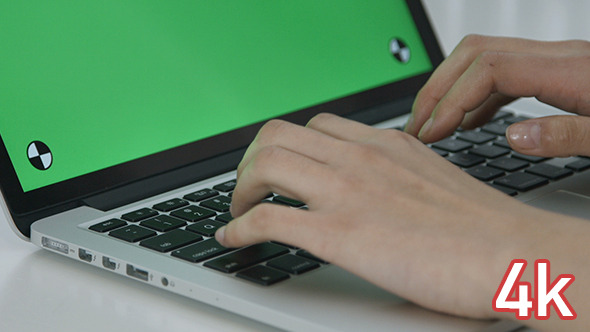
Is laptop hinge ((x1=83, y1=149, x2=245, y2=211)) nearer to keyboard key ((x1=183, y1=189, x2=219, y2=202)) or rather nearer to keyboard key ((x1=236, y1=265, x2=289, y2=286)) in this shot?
keyboard key ((x1=183, y1=189, x2=219, y2=202))

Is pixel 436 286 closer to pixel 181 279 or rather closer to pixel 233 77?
pixel 181 279

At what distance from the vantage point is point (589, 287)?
56 centimetres

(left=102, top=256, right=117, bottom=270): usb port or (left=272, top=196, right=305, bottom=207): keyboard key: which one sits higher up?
(left=272, top=196, right=305, bottom=207): keyboard key

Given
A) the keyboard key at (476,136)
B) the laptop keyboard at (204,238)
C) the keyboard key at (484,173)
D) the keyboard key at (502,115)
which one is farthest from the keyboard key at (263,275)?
the keyboard key at (502,115)

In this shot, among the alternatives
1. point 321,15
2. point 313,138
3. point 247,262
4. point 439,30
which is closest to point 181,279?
point 247,262

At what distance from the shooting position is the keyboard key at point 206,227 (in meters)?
0.73

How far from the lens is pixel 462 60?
959 millimetres

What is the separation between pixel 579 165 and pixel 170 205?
466 millimetres

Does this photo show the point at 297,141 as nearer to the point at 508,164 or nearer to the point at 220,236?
the point at 220,236

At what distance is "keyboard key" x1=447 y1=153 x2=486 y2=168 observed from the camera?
0.94 metres

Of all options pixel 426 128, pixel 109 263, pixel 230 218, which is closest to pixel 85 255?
pixel 109 263

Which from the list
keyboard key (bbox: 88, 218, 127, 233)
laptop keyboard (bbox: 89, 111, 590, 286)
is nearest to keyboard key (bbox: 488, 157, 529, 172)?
laptop keyboard (bbox: 89, 111, 590, 286)

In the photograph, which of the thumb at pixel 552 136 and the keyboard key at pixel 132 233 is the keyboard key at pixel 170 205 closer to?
the keyboard key at pixel 132 233

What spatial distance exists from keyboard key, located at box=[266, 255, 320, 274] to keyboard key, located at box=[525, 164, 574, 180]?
35cm
